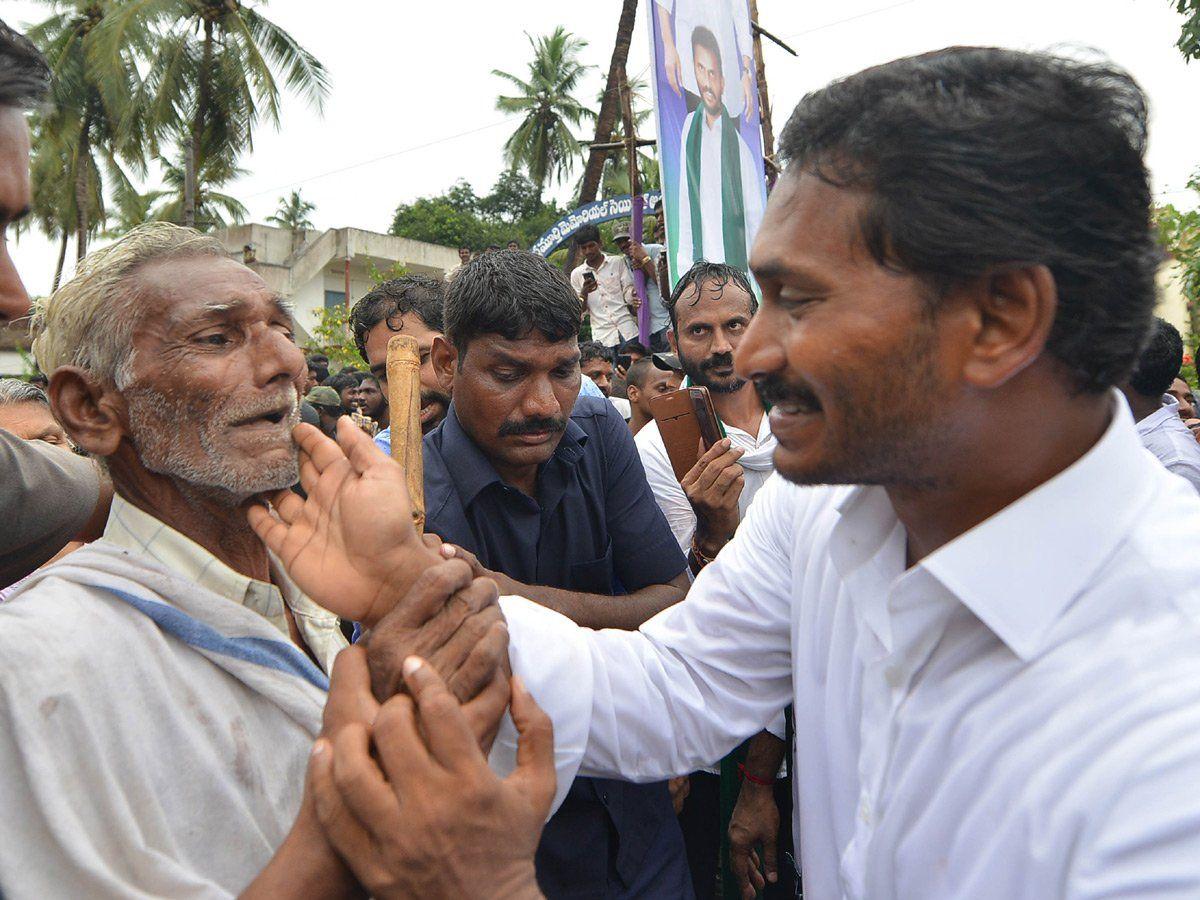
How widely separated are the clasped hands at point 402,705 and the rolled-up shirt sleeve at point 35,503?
548 mm

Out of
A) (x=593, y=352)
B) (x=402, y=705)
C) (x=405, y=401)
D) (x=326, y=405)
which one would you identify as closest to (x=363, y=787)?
(x=402, y=705)

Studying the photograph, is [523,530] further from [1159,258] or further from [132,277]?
[1159,258]

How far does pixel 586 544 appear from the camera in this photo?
2.78 m

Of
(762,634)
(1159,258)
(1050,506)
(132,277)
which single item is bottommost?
(762,634)

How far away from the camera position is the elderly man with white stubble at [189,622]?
1382 mm

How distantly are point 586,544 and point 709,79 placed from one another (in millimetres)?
5126

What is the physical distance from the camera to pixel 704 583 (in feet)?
6.72

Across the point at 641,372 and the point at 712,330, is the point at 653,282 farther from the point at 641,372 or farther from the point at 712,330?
the point at 712,330

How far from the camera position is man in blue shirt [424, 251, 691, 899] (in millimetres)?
2520

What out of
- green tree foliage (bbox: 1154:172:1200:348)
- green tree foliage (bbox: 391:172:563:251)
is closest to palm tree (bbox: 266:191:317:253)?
green tree foliage (bbox: 391:172:563:251)

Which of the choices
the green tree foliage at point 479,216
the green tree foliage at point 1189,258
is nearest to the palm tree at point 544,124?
the green tree foliage at point 479,216

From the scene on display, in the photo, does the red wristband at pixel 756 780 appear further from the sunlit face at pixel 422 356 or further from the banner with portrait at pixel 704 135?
the banner with portrait at pixel 704 135

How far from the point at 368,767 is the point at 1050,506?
41.9 inches

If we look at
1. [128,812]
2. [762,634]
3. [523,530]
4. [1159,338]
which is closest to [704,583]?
[762,634]
